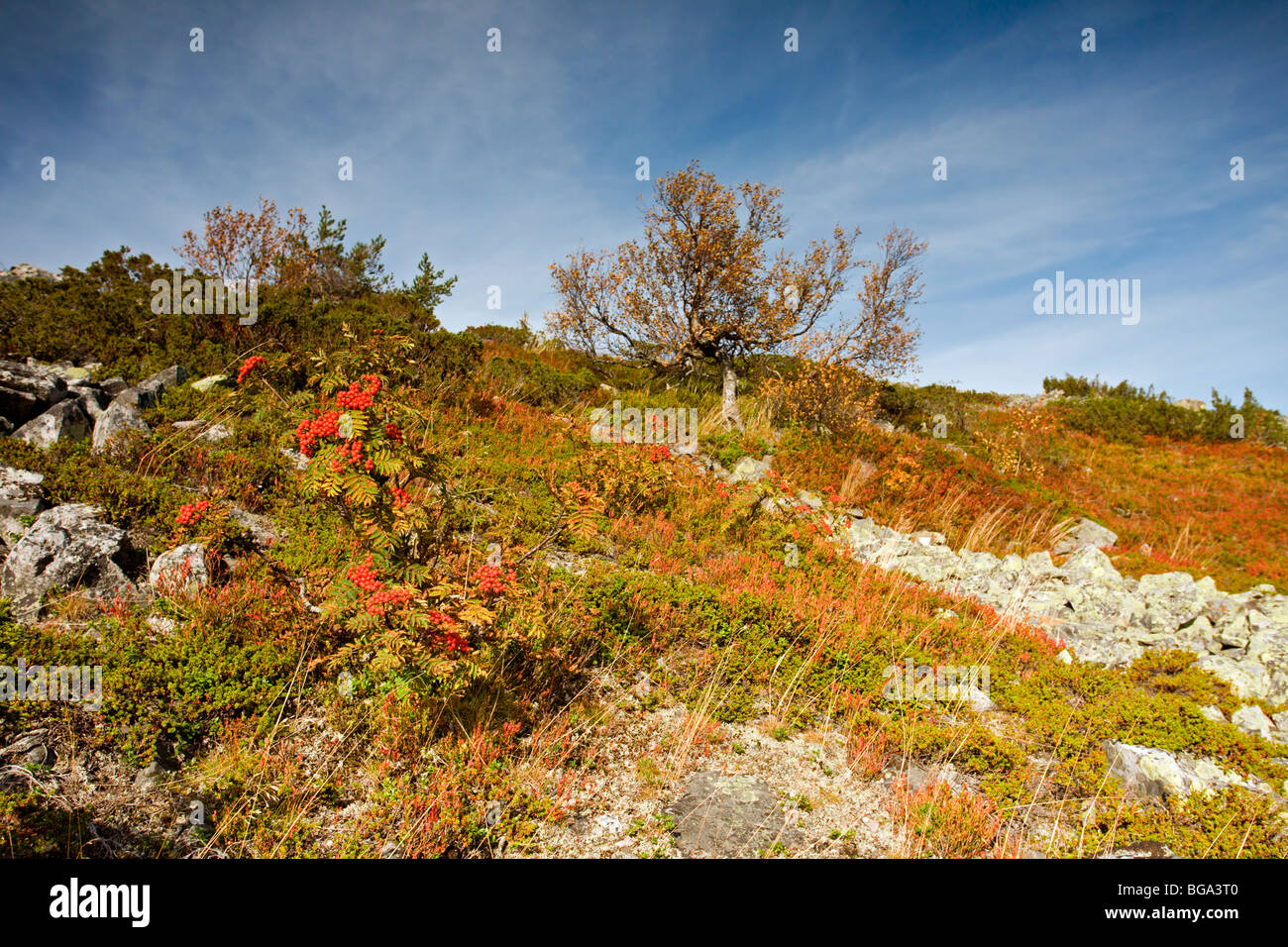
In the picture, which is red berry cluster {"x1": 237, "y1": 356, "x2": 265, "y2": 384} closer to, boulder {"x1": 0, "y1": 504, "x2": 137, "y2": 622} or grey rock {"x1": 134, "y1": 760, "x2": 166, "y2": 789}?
grey rock {"x1": 134, "y1": 760, "x2": 166, "y2": 789}

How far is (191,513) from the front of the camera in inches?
197

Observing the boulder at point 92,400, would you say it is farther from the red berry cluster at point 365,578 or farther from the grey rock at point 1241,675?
the grey rock at point 1241,675

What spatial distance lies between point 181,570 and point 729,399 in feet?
36.6

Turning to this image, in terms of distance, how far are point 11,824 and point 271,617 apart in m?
1.90

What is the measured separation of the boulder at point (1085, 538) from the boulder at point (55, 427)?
15.8 m

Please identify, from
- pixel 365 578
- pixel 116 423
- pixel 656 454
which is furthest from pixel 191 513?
pixel 656 454

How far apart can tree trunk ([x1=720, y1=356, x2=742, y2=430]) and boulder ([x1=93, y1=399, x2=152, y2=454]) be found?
34.0 feet

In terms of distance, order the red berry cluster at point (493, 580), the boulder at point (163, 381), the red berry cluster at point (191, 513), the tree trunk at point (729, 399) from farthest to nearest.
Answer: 1. the tree trunk at point (729, 399)
2. the boulder at point (163, 381)
3. the red berry cluster at point (191, 513)
4. the red berry cluster at point (493, 580)

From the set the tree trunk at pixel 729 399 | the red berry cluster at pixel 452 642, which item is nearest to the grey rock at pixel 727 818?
the red berry cluster at pixel 452 642

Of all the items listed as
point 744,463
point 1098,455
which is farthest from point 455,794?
point 1098,455

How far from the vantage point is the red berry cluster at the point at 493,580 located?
3.59m

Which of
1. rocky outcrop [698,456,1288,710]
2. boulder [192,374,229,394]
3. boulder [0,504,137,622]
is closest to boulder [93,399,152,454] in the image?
boulder [192,374,229,394]

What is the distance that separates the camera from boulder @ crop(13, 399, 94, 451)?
6238 millimetres

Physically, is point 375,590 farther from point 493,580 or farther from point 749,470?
point 749,470
